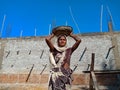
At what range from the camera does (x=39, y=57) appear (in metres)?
16.2

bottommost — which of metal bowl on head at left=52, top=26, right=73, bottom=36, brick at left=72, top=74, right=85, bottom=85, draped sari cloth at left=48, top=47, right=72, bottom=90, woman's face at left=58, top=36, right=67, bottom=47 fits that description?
brick at left=72, top=74, right=85, bottom=85

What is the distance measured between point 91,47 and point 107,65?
171 cm

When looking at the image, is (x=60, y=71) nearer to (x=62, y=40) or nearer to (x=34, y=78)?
(x=62, y=40)

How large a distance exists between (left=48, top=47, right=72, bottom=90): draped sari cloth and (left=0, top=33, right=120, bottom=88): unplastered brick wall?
32.6 ft

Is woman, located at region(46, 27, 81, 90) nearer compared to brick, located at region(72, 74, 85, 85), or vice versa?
woman, located at region(46, 27, 81, 90)

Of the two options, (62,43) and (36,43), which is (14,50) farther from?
(62,43)

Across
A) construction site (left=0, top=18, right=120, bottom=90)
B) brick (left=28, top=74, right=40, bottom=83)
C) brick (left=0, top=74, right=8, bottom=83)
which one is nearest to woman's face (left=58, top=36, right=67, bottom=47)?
construction site (left=0, top=18, right=120, bottom=90)

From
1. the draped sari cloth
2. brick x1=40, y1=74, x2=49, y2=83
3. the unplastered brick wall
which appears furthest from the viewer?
the unplastered brick wall

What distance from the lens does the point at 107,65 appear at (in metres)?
15.0

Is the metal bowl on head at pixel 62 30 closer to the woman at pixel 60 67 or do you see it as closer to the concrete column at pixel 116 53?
the woman at pixel 60 67

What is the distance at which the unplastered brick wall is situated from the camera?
49.5 feet

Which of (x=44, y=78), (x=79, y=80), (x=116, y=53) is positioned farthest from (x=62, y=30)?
(x=116, y=53)

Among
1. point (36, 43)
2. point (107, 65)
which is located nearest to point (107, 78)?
point (107, 65)

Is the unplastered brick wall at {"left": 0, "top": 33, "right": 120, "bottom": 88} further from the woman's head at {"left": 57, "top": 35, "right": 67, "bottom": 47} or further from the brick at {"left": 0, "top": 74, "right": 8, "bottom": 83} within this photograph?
the woman's head at {"left": 57, "top": 35, "right": 67, "bottom": 47}
